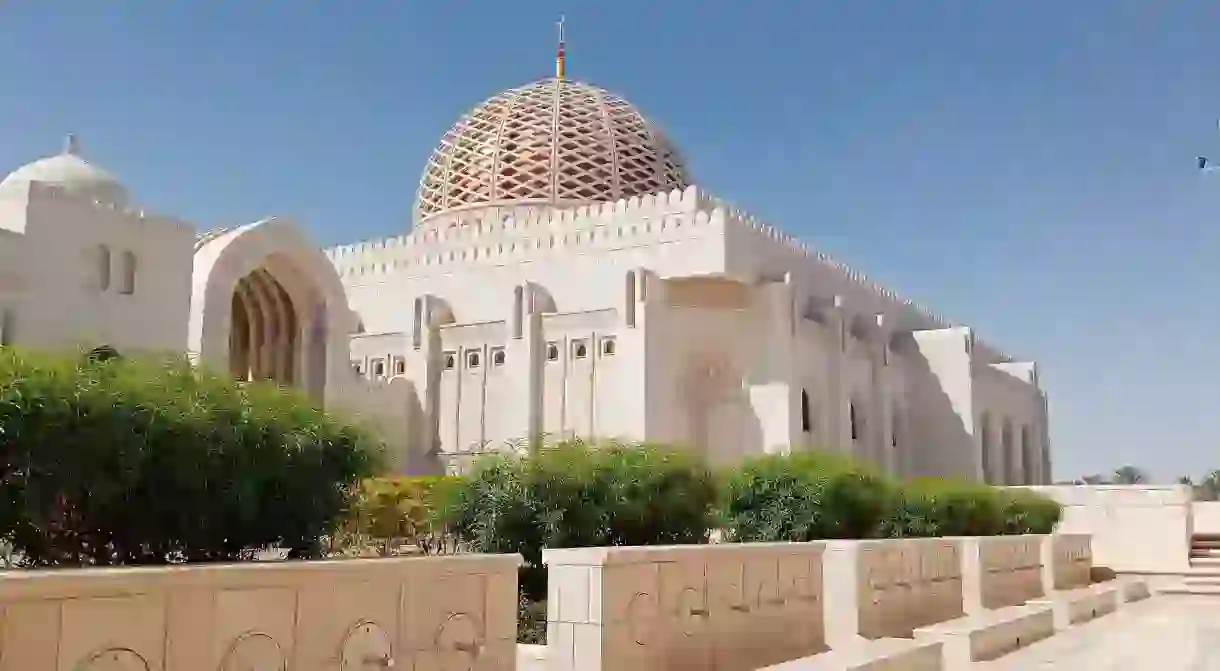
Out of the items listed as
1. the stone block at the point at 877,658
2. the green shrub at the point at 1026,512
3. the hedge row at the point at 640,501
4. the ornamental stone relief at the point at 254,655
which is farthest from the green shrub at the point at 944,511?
the ornamental stone relief at the point at 254,655

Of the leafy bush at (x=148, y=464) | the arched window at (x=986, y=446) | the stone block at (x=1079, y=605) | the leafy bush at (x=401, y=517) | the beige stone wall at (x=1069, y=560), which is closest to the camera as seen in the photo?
the leafy bush at (x=148, y=464)

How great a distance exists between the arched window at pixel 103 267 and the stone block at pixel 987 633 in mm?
12386

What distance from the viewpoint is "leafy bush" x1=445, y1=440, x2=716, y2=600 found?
8273mm

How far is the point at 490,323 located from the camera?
23.4m

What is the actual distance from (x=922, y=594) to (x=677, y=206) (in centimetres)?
1581

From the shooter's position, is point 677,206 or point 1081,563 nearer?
point 1081,563

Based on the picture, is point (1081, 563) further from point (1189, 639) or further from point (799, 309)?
point (799, 309)

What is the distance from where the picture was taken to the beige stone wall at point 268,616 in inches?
115

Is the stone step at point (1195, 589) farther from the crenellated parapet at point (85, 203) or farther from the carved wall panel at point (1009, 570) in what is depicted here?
the crenellated parapet at point (85, 203)

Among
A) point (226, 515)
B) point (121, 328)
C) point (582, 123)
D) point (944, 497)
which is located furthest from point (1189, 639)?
point (582, 123)

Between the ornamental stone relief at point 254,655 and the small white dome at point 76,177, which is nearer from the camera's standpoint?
the ornamental stone relief at point 254,655

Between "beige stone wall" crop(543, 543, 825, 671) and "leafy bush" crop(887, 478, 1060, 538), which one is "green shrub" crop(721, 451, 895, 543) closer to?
"leafy bush" crop(887, 478, 1060, 538)

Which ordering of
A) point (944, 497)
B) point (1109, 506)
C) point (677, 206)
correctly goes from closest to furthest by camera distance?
point (944, 497), point (1109, 506), point (677, 206)

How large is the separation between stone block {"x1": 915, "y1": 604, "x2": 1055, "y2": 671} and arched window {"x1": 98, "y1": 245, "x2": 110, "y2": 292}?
488 inches
